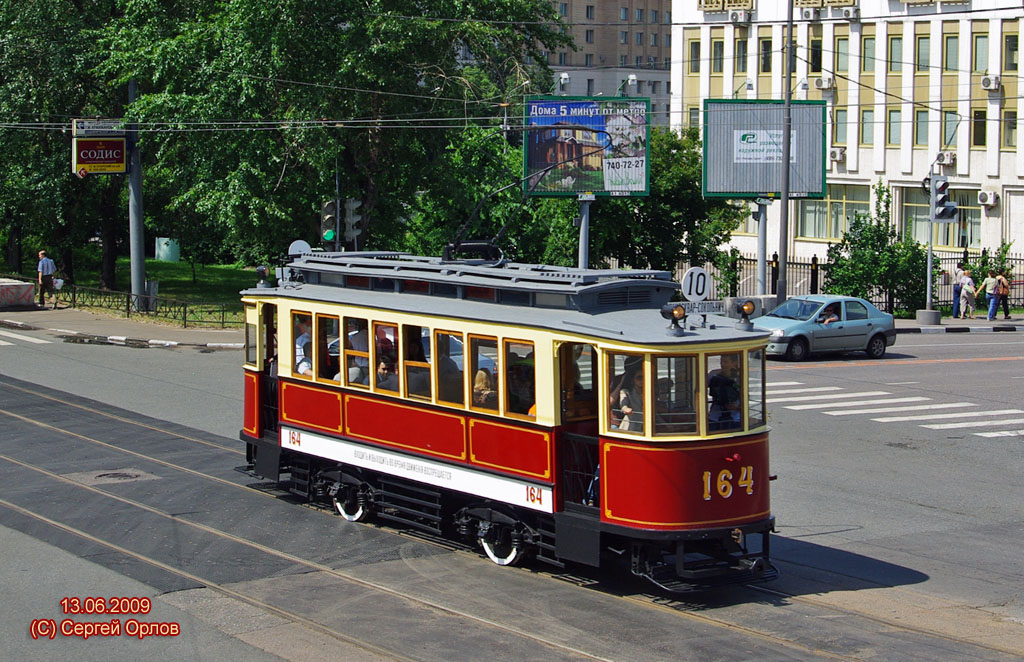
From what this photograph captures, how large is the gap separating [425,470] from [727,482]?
336 centimetres

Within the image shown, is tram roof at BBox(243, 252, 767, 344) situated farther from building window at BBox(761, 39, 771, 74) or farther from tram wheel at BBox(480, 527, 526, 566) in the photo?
building window at BBox(761, 39, 771, 74)

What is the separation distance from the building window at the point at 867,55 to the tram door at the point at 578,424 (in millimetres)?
49146

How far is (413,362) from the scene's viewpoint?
42.7 feet

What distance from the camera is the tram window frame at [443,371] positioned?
486 inches

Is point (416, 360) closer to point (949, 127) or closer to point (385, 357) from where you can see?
point (385, 357)

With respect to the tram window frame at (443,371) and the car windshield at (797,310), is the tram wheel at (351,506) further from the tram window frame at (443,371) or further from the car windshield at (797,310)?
the car windshield at (797,310)

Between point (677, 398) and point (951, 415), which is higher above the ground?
point (677, 398)

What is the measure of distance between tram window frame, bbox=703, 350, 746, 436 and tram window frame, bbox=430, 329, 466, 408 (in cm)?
258

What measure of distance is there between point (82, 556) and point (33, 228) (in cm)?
3275

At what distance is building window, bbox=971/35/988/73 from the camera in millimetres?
53125

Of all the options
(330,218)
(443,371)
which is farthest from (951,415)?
(443,371)

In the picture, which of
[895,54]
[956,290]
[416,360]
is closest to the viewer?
[416,360]

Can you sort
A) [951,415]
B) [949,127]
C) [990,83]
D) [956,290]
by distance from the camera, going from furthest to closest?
[949,127], [990,83], [956,290], [951,415]

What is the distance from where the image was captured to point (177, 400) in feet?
73.3
